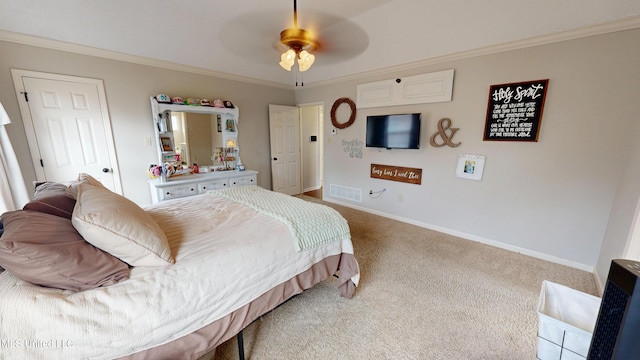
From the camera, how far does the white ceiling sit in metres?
2.31

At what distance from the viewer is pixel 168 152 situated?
3467 mm

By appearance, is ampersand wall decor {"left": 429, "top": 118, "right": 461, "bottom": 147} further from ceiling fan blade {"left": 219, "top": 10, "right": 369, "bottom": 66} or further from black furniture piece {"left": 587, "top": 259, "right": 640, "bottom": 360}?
black furniture piece {"left": 587, "top": 259, "right": 640, "bottom": 360}

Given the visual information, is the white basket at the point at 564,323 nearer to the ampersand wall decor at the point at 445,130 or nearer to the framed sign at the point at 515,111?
the framed sign at the point at 515,111

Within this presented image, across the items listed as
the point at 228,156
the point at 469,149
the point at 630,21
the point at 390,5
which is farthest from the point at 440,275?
the point at 228,156

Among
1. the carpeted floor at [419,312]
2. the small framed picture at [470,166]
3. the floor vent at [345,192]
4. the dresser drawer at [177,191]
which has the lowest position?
the carpeted floor at [419,312]

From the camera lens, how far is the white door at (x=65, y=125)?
254 centimetres

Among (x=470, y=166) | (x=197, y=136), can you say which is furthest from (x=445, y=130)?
(x=197, y=136)

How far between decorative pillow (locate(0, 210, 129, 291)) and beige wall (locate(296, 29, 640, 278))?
3483 millimetres

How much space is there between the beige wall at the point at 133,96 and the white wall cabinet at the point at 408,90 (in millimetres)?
1848

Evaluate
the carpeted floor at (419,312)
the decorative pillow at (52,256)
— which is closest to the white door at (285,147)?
the carpeted floor at (419,312)

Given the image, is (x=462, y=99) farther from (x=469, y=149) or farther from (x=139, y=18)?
(x=139, y=18)

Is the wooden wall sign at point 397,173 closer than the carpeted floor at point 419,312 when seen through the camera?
No

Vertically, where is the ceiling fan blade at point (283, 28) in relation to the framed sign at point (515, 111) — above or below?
above

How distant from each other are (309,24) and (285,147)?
7.98 feet
